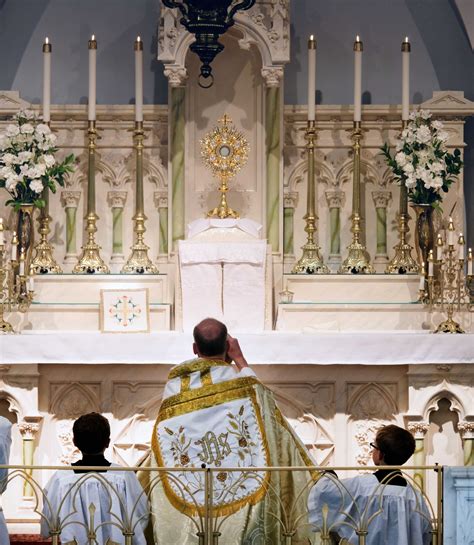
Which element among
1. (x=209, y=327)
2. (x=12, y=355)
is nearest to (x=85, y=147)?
(x=12, y=355)

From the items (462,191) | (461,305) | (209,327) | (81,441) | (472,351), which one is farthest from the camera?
(462,191)

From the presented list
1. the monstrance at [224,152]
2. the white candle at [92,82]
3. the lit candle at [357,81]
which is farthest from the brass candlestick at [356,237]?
the white candle at [92,82]

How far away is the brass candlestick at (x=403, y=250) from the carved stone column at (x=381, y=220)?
6.4 inches

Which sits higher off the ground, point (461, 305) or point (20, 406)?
point (461, 305)

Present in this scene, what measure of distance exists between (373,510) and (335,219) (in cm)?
476

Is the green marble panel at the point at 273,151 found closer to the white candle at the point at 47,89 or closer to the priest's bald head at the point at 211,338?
the white candle at the point at 47,89

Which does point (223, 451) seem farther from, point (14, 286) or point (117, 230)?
point (117, 230)

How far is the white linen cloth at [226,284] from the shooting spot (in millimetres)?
9586

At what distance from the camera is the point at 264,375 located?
9.01 meters

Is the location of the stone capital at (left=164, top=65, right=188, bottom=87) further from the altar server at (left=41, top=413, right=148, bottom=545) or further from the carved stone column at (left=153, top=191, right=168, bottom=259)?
the altar server at (left=41, top=413, right=148, bottom=545)

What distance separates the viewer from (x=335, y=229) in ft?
35.4

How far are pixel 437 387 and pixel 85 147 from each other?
11.7 ft

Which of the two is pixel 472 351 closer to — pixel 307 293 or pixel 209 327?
pixel 307 293

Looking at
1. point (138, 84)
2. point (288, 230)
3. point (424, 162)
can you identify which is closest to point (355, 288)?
point (288, 230)
